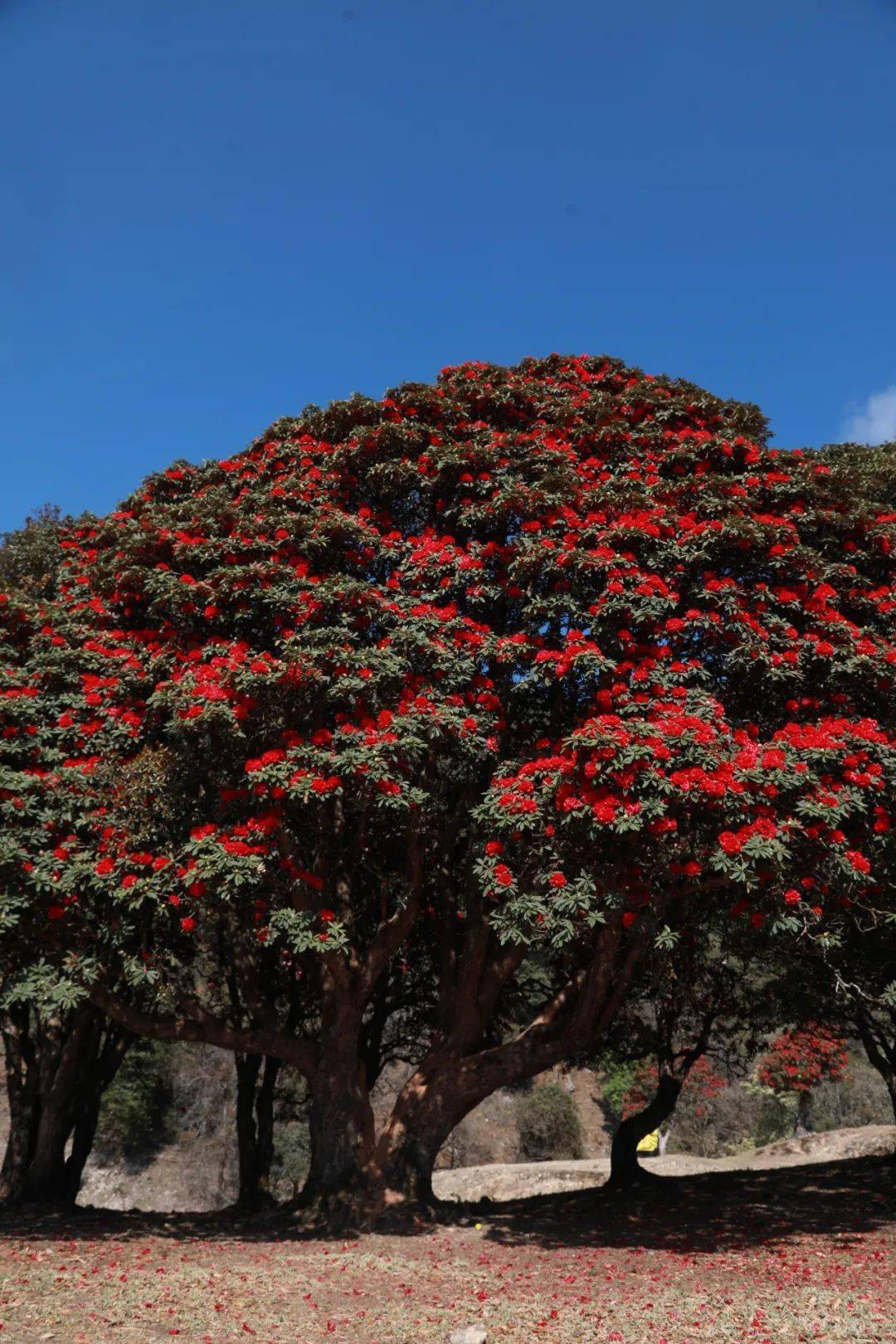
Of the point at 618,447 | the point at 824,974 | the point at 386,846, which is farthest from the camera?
the point at 824,974

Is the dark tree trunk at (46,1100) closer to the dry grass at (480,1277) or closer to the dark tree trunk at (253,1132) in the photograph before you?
the dry grass at (480,1277)

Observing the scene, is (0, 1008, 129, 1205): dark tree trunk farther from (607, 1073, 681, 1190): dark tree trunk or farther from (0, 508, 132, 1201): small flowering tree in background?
(607, 1073, 681, 1190): dark tree trunk

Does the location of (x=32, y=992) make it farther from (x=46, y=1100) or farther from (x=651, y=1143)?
(x=651, y=1143)

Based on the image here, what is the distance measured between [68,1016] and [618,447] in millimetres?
11932

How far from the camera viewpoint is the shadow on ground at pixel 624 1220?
36.3ft

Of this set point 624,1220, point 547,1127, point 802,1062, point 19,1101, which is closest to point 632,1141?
point 624,1220

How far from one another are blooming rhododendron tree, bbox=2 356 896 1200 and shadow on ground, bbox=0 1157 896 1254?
3.13 ft

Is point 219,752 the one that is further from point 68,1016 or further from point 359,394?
point 68,1016

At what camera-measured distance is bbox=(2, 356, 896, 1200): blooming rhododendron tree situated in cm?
934

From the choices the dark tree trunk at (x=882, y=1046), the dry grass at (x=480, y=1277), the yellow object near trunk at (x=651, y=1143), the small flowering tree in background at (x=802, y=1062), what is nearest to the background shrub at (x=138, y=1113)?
the yellow object near trunk at (x=651, y=1143)

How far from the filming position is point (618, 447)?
12648mm

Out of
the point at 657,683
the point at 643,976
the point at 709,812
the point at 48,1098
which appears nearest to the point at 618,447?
the point at 657,683

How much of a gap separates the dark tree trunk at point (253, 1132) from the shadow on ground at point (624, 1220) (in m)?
1.65

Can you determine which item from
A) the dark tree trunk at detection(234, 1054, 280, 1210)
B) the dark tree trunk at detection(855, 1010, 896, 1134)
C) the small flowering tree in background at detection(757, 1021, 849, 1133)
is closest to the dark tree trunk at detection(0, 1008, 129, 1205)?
the dark tree trunk at detection(234, 1054, 280, 1210)
